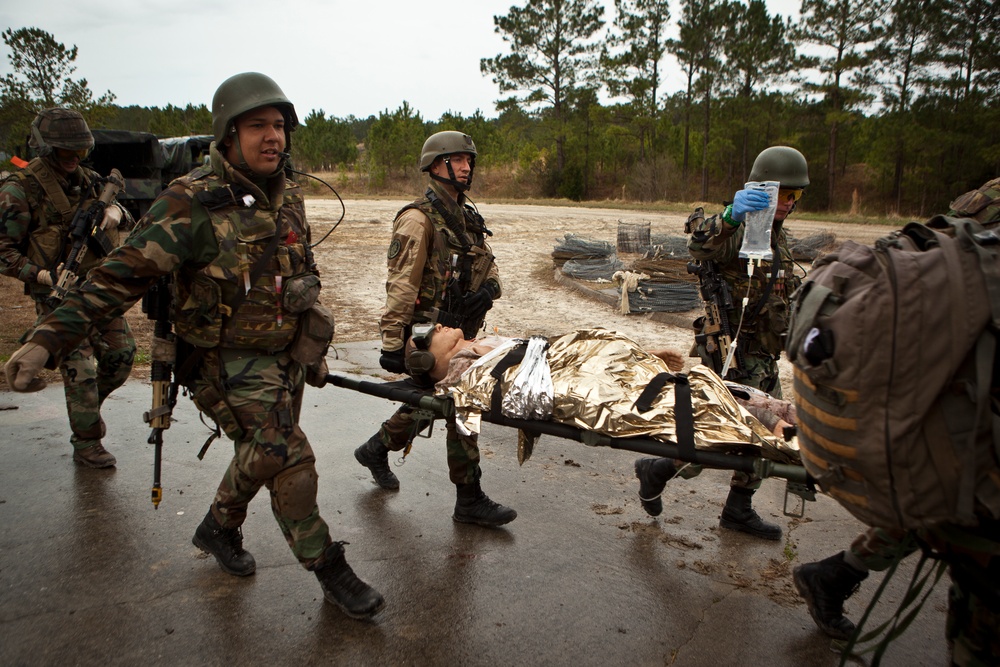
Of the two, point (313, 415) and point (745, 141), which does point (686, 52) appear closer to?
point (745, 141)

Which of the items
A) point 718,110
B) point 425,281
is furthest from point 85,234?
point 718,110

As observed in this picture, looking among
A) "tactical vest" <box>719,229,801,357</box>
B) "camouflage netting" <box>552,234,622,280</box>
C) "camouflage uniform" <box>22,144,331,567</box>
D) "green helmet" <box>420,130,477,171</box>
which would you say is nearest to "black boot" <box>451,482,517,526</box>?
"camouflage uniform" <box>22,144,331,567</box>

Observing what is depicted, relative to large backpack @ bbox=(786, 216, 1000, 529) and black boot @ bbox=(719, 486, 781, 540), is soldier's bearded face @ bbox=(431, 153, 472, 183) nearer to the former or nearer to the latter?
black boot @ bbox=(719, 486, 781, 540)

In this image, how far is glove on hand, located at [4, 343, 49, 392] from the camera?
272 cm

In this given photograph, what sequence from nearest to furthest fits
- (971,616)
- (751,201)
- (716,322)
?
(971,616)
(751,201)
(716,322)

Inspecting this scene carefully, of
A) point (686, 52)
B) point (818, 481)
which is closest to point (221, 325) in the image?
point (818, 481)

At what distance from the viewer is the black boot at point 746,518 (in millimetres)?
3822

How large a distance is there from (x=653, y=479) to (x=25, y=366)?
2955 millimetres

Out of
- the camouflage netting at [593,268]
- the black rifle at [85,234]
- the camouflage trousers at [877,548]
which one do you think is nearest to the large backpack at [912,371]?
the camouflage trousers at [877,548]

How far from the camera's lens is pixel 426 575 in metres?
3.44

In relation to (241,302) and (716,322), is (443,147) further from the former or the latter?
(716,322)

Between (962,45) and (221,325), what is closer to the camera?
(221,325)

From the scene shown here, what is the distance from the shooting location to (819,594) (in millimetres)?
2982

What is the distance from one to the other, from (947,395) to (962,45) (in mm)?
32742
